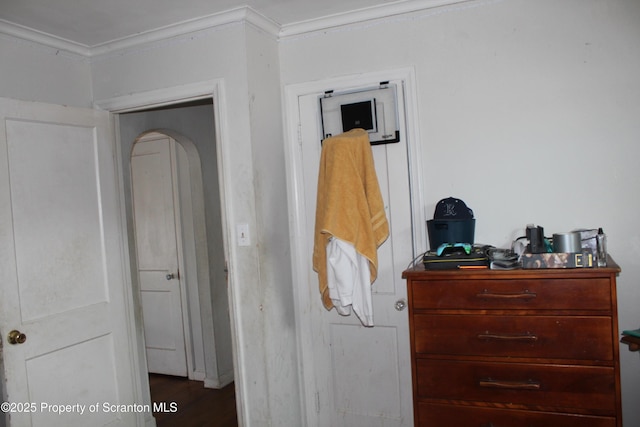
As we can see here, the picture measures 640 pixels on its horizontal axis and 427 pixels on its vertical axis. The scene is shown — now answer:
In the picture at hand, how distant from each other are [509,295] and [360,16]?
1.56 m

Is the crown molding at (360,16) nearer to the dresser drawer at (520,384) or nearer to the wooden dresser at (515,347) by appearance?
the wooden dresser at (515,347)

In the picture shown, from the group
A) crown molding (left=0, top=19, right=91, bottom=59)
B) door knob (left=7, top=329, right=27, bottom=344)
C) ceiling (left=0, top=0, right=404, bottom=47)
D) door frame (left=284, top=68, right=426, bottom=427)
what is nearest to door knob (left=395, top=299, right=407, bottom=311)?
door frame (left=284, top=68, right=426, bottom=427)

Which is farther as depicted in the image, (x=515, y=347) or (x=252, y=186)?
(x=252, y=186)

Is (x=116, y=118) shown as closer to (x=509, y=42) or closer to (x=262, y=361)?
(x=262, y=361)

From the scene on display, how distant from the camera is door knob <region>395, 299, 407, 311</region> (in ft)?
8.45

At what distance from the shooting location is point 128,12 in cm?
239

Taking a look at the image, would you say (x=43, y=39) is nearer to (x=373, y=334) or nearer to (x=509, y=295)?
(x=373, y=334)

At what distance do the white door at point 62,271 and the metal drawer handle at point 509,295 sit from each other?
202cm

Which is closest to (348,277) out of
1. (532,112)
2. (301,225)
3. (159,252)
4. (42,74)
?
(301,225)

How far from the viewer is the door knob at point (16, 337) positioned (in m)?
2.29

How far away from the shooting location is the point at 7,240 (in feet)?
7.55

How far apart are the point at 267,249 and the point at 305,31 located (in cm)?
120

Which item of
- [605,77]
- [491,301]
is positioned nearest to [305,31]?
[605,77]

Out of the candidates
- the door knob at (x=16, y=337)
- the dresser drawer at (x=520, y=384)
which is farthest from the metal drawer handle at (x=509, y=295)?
the door knob at (x=16, y=337)
